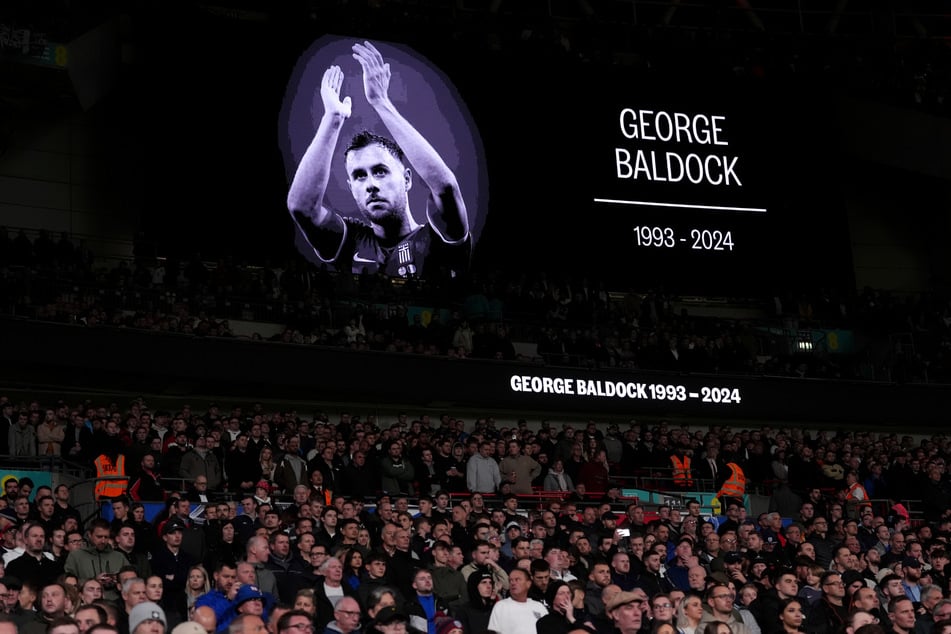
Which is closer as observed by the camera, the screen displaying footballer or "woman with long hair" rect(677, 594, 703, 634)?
"woman with long hair" rect(677, 594, 703, 634)

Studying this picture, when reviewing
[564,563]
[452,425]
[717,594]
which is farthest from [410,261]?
[717,594]

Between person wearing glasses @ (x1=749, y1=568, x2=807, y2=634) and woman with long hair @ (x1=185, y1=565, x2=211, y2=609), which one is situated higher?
woman with long hair @ (x1=185, y1=565, x2=211, y2=609)

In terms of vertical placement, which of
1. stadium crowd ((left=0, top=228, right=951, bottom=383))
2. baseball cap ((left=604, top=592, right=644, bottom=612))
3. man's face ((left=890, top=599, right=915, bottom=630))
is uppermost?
stadium crowd ((left=0, top=228, right=951, bottom=383))

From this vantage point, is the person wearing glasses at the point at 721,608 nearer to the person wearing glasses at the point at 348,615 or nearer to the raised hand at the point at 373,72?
the person wearing glasses at the point at 348,615

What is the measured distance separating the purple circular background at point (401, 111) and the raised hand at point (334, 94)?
0.08 meters

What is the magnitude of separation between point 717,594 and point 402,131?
16045 millimetres

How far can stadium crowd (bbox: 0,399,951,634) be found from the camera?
10188mm

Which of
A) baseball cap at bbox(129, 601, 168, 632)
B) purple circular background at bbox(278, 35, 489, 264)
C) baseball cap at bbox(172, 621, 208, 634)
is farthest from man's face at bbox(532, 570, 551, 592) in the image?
purple circular background at bbox(278, 35, 489, 264)

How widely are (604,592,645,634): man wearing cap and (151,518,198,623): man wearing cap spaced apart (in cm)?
367

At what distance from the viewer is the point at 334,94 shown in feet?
81.9

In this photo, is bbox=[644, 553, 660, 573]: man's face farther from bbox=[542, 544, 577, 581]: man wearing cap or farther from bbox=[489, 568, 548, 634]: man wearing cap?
bbox=[489, 568, 548, 634]: man wearing cap

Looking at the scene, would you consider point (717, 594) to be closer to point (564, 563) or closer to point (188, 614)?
point (564, 563)

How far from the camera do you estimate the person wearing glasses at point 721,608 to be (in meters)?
10.3

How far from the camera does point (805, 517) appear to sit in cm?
1725
